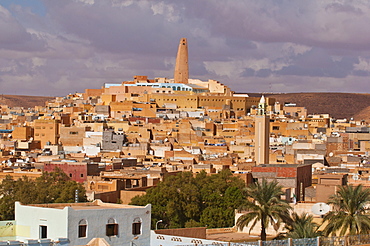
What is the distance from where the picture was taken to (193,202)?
3709 cm

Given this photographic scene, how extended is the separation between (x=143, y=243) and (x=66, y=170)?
24.9 meters

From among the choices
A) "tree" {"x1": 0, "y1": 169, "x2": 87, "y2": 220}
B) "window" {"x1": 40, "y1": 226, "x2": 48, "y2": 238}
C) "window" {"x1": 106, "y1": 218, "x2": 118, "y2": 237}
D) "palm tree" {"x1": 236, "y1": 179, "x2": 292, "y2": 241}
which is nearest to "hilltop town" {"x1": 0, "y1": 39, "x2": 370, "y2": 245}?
"tree" {"x1": 0, "y1": 169, "x2": 87, "y2": 220}

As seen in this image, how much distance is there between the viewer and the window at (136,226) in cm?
2127

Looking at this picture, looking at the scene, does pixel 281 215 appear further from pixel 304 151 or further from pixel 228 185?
pixel 304 151

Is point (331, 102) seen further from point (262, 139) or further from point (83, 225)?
point (83, 225)

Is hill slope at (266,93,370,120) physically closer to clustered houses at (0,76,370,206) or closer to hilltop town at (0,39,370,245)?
hilltop town at (0,39,370,245)

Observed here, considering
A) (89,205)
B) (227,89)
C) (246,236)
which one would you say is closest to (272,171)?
(246,236)

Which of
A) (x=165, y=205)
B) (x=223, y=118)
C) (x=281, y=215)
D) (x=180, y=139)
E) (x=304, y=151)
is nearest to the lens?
(x=281, y=215)

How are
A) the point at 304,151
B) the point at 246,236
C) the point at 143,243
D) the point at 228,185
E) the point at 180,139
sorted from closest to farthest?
the point at 143,243 → the point at 246,236 → the point at 228,185 → the point at 304,151 → the point at 180,139

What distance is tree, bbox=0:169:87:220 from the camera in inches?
1390

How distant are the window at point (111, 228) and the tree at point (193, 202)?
1291 cm

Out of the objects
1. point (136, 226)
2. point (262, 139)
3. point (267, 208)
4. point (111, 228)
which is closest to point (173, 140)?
point (262, 139)

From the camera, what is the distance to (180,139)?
67.1 meters

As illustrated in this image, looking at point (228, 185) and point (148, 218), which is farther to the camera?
point (228, 185)
